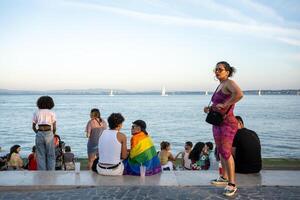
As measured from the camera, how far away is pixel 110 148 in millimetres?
8180

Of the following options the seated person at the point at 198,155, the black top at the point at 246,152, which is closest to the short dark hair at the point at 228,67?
the black top at the point at 246,152

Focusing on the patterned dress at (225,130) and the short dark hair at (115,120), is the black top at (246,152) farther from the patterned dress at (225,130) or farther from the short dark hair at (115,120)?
the short dark hair at (115,120)

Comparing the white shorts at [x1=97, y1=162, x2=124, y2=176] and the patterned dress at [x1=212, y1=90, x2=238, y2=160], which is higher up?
the patterned dress at [x1=212, y1=90, x2=238, y2=160]

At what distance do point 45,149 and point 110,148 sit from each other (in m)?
1.87

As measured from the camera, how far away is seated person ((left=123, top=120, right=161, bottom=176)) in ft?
27.2

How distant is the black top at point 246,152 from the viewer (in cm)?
828

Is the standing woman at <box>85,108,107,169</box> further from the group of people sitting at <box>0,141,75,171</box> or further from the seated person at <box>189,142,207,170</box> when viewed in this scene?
the seated person at <box>189,142,207,170</box>

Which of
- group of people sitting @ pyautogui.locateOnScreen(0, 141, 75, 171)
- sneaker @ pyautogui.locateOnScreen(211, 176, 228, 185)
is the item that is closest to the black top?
sneaker @ pyautogui.locateOnScreen(211, 176, 228, 185)

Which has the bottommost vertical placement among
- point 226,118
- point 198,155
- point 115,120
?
point 198,155

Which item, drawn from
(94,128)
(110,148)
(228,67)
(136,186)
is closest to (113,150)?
(110,148)

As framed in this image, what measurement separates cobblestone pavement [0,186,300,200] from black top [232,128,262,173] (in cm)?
102

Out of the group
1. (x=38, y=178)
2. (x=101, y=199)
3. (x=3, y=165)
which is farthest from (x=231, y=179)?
(x=3, y=165)

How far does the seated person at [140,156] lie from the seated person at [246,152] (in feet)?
5.11

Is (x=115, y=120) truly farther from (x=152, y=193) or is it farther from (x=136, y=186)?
(x=152, y=193)
